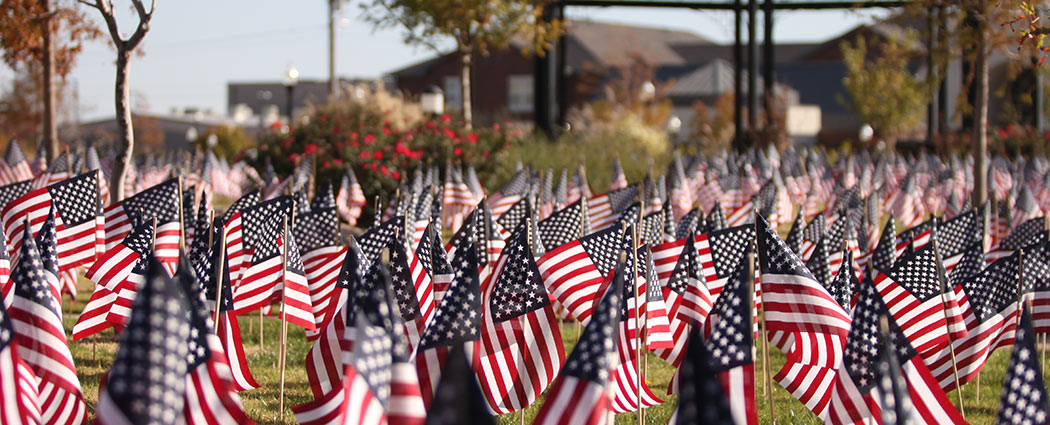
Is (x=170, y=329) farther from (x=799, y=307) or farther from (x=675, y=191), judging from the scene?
(x=675, y=191)

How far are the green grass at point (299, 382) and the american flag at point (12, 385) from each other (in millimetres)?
1859

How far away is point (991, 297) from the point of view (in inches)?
317

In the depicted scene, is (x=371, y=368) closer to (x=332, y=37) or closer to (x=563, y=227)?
(x=563, y=227)

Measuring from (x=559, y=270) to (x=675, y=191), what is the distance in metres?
8.65

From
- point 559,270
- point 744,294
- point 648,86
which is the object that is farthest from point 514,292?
Result: point 648,86

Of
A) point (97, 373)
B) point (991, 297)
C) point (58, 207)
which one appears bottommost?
point (97, 373)

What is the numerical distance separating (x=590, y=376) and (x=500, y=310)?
191 centimetres

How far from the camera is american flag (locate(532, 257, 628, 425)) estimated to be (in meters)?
4.70

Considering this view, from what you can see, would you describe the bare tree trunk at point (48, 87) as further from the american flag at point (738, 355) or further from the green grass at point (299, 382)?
the american flag at point (738, 355)

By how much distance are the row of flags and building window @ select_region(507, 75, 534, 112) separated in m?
54.6

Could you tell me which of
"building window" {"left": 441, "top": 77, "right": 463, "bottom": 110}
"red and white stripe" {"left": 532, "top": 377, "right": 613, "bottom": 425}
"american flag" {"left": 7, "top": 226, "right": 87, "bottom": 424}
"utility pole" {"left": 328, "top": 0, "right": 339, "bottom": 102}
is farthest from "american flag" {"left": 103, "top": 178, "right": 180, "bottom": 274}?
"building window" {"left": 441, "top": 77, "right": 463, "bottom": 110}

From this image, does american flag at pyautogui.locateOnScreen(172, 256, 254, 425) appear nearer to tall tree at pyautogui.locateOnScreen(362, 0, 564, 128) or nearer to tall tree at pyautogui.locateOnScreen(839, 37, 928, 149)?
tall tree at pyautogui.locateOnScreen(362, 0, 564, 128)

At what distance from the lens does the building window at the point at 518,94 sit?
6606 centimetres

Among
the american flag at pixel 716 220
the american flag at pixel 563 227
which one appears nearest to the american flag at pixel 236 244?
the american flag at pixel 563 227
